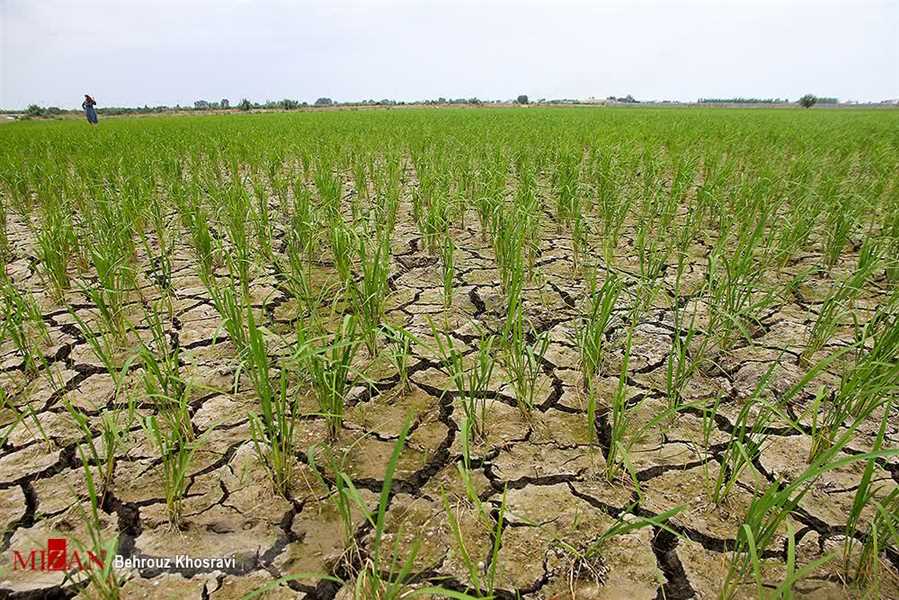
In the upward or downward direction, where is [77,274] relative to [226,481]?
upward

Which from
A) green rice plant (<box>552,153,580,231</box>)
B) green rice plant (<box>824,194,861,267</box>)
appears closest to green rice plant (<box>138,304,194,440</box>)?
green rice plant (<box>552,153,580,231</box>)

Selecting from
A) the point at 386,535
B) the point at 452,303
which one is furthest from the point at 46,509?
the point at 452,303

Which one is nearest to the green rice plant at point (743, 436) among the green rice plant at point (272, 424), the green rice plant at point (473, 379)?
the green rice plant at point (473, 379)

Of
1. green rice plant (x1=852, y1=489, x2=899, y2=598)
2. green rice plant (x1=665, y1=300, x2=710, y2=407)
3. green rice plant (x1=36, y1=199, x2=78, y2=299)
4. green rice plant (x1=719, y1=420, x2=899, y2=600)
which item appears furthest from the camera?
green rice plant (x1=36, y1=199, x2=78, y2=299)

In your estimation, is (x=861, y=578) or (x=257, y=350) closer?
(x=861, y=578)

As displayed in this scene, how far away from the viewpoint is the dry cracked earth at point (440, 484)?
1078mm

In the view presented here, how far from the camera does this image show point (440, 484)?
1312 mm

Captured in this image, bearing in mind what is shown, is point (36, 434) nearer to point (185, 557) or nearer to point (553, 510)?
point (185, 557)

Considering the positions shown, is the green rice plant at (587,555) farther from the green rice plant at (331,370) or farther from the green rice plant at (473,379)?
the green rice plant at (331,370)

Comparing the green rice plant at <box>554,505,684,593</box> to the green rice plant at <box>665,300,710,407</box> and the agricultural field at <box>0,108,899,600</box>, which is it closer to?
the agricultural field at <box>0,108,899,600</box>

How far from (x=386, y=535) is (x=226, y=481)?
1.60ft

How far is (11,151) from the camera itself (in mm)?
6008

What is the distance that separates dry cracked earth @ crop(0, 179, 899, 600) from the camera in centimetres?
108

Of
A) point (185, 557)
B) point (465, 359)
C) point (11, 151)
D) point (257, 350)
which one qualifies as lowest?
point (185, 557)
